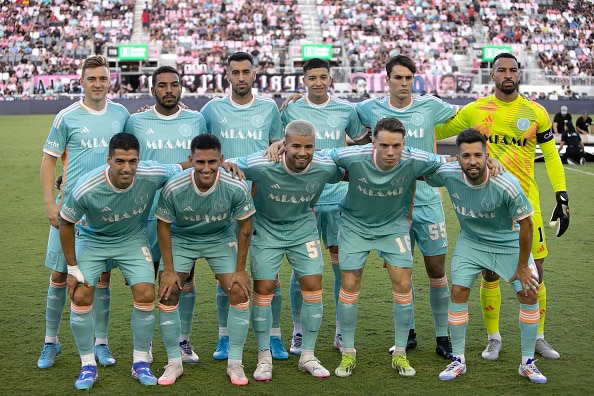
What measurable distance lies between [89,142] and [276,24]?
3570 centimetres

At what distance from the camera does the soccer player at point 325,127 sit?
21.4 feet

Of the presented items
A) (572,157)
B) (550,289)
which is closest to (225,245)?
(550,289)

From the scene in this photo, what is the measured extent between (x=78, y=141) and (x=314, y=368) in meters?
2.50

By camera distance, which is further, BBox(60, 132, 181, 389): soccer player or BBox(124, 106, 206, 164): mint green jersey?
BBox(124, 106, 206, 164): mint green jersey

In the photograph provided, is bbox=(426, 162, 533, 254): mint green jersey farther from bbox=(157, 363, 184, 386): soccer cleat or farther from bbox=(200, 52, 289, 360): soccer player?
bbox=(157, 363, 184, 386): soccer cleat

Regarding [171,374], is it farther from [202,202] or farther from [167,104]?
[167,104]

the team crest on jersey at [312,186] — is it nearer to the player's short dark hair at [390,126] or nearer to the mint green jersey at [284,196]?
the mint green jersey at [284,196]

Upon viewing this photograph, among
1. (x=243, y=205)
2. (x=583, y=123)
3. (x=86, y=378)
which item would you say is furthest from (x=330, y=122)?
(x=583, y=123)

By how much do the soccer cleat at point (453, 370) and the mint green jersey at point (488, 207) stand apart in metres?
0.86

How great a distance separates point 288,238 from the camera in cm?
595

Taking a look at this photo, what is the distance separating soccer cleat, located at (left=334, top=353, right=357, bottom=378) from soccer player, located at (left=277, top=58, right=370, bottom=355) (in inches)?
27.0

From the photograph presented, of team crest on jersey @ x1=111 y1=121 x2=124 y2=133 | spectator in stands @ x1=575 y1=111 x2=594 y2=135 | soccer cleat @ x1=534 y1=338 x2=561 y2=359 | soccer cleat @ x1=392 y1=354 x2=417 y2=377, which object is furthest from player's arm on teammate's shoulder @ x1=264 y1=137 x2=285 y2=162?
spectator in stands @ x1=575 y1=111 x2=594 y2=135

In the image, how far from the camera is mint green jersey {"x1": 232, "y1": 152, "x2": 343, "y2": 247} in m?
5.81

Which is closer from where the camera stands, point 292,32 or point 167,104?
point 167,104
